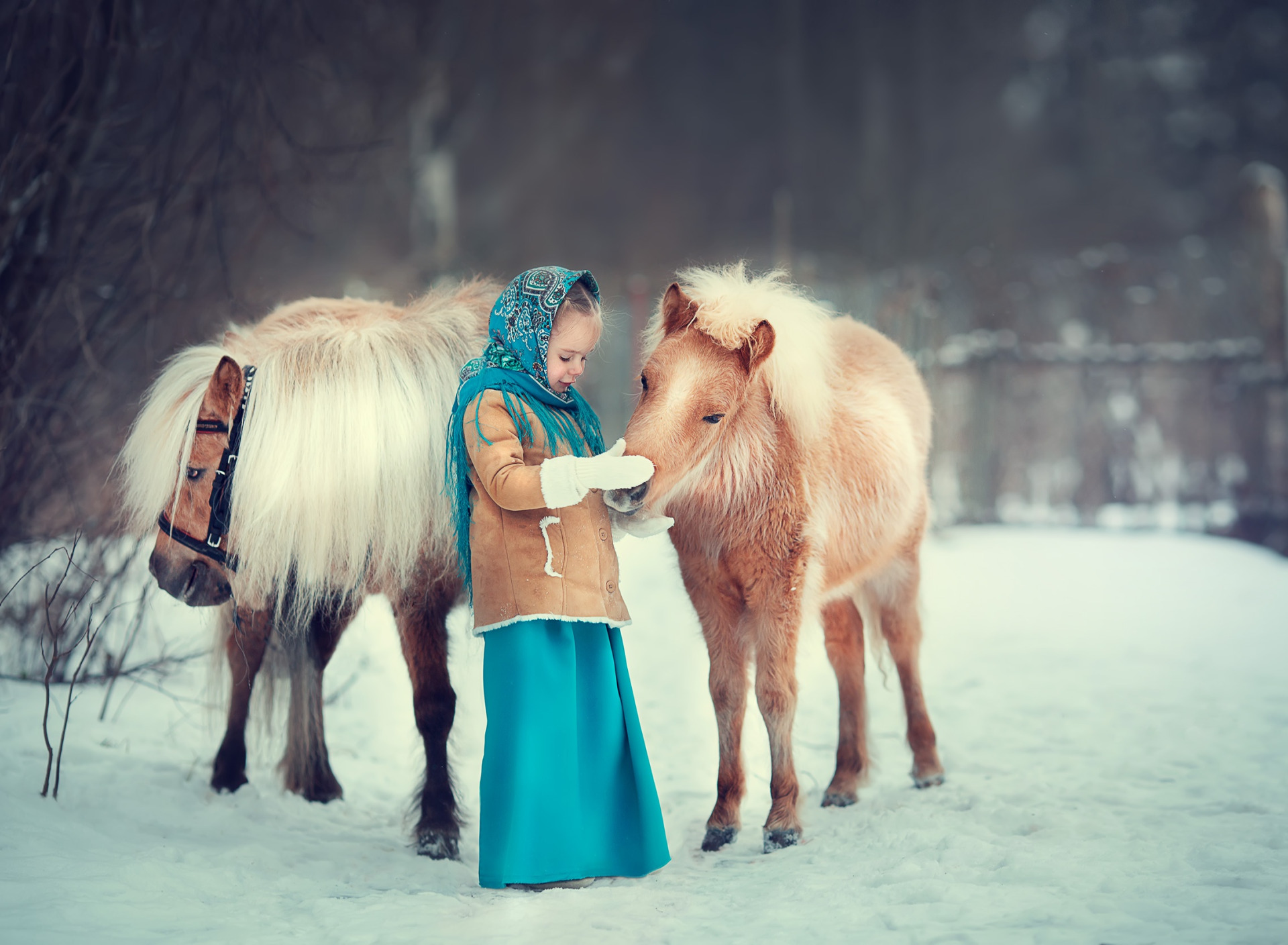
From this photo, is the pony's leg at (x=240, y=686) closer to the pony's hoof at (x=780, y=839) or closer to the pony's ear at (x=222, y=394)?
the pony's ear at (x=222, y=394)

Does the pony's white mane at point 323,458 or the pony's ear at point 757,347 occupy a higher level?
the pony's ear at point 757,347

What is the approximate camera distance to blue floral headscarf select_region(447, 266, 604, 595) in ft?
8.94

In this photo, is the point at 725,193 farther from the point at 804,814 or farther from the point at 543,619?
the point at 543,619

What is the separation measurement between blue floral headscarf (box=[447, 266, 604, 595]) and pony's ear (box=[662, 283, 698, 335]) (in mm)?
254

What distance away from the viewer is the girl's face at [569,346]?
9.04 feet

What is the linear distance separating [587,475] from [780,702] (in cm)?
109

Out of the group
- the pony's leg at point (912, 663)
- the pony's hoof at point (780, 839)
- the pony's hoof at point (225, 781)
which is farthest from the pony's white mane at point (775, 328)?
the pony's hoof at point (225, 781)

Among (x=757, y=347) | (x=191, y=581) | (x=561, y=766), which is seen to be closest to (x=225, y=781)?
(x=191, y=581)

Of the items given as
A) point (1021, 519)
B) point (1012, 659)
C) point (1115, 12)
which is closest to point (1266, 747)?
point (1012, 659)

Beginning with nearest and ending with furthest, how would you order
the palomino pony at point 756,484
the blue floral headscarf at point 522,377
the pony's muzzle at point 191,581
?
the blue floral headscarf at point 522,377 < the palomino pony at point 756,484 < the pony's muzzle at point 191,581

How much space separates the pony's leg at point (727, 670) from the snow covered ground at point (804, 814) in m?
0.17

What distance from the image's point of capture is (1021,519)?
8992 mm

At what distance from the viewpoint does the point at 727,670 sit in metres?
3.19

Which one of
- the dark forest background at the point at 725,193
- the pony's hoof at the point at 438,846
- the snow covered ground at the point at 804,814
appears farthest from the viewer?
the dark forest background at the point at 725,193
